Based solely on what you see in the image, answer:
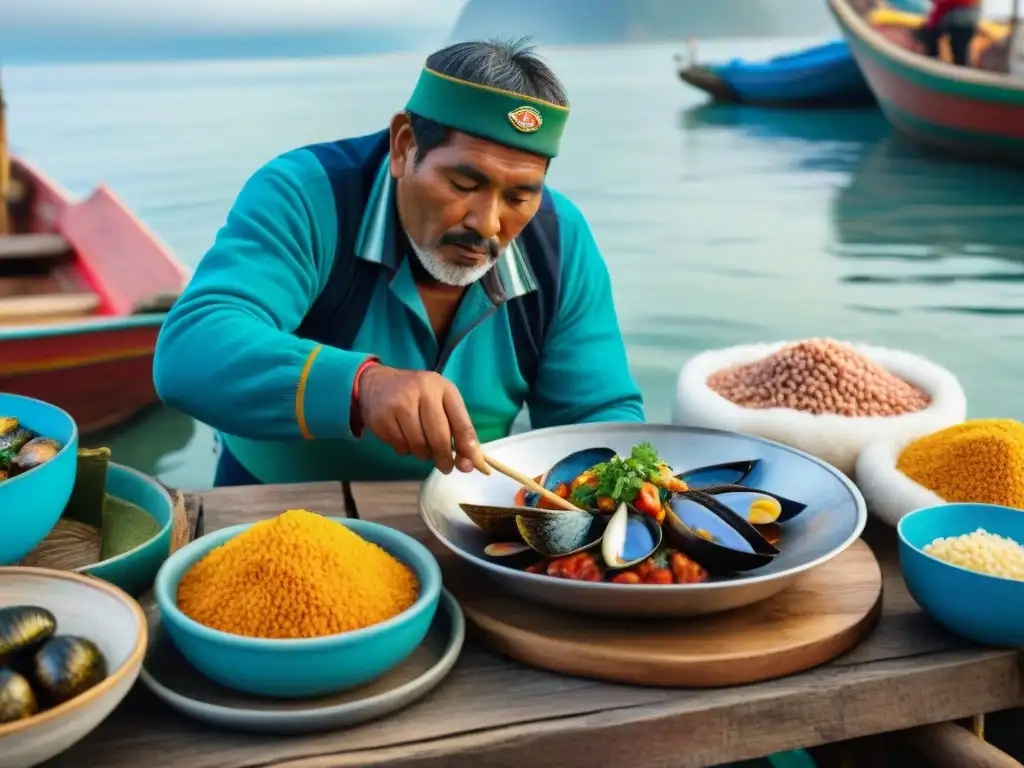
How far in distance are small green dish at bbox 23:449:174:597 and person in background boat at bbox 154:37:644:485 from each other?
17 centimetres

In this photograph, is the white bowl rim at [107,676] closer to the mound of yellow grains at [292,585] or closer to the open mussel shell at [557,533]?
the mound of yellow grains at [292,585]

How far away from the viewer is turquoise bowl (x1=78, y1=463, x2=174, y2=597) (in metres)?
1.16

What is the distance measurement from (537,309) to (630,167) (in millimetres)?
14903

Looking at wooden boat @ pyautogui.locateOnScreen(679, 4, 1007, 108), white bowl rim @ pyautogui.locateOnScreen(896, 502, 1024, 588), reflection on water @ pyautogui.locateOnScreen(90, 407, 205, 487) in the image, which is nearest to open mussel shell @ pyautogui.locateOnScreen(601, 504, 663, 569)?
white bowl rim @ pyautogui.locateOnScreen(896, 502, 1024, 588)

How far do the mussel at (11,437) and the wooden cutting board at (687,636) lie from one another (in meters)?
0.53

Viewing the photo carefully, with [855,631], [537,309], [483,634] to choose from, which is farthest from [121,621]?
[537,309]

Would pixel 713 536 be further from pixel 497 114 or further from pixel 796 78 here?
pixel 796 78

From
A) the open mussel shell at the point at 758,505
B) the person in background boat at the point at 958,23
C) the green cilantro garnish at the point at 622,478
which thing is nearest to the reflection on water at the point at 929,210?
the person in background boat at the point at 958,23

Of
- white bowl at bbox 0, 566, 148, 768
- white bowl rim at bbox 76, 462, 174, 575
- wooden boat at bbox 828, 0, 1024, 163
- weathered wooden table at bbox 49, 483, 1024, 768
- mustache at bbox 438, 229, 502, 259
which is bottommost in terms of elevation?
wooden boat at bbox 828, 0, 1024, 163

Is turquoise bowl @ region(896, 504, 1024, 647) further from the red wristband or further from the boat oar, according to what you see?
the red wristband

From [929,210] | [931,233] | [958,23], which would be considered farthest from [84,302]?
[958,23]

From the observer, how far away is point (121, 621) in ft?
3.17

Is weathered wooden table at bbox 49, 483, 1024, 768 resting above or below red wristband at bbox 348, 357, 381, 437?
below

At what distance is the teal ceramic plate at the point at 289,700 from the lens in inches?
38.0
